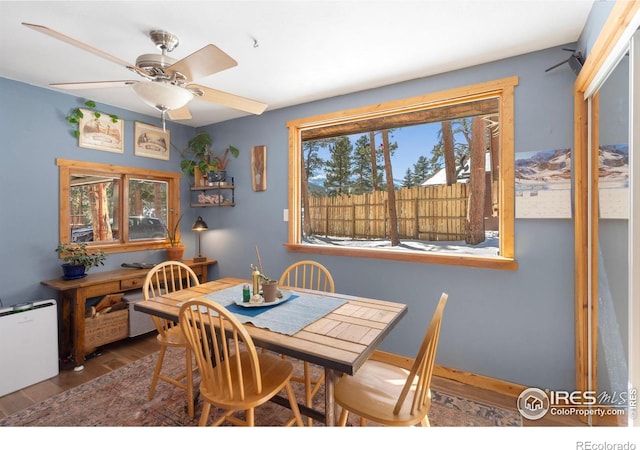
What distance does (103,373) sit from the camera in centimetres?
251

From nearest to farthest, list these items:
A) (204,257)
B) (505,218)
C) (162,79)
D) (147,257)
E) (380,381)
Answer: (380,381) < (162,79) < (505,218) < (147,257) < (204,257)

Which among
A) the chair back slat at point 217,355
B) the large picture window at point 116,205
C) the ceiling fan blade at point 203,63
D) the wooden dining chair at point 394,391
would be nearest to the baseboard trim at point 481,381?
the wooden dining chair at point 394,391

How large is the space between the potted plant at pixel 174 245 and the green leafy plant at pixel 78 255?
710 millimetres

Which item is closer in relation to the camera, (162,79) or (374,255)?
(162,79)

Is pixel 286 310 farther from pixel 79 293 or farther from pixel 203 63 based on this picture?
pixel 79 293

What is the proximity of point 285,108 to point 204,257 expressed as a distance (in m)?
2.10

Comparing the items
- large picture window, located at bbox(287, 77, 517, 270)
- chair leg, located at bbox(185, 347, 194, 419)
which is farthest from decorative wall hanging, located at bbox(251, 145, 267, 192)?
chair leg, located at bbox(185, 347, 194, 419)

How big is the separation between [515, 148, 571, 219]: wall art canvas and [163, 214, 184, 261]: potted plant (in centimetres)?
348

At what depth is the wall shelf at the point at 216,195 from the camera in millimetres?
3631

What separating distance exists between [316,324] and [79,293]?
7.69 ft

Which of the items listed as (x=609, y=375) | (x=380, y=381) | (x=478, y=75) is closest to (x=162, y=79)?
(x=380, y=381)

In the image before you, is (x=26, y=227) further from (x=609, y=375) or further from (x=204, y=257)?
(x=609, y=375)

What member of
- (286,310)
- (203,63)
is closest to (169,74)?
(203,63)

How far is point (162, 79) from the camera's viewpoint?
1675 mm
